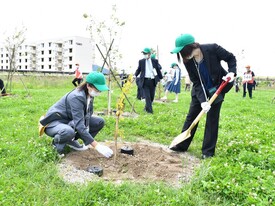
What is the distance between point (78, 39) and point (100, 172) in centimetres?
6214

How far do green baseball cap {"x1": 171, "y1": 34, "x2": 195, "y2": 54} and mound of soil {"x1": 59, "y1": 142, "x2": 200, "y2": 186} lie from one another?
5.26 ft

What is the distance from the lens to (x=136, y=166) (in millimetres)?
3723

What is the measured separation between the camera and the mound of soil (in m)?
3.34

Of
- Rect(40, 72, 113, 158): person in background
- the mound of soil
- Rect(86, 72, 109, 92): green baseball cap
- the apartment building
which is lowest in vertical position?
the mound of soil

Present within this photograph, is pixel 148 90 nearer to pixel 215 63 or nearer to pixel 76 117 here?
pixel 215 63

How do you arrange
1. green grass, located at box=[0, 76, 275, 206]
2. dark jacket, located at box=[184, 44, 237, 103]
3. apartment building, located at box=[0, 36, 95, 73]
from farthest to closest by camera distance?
apartment building, located at box=[0, 36, 95, 73]
dark jacket, located at box=[184, 44, 237, 103]
green grass, located at box=[0, 76, 275, 206]

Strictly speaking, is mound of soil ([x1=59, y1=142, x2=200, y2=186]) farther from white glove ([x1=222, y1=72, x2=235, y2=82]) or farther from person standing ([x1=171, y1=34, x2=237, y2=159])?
white glove ([x1=222, y1=72, x2=235, y2=82])

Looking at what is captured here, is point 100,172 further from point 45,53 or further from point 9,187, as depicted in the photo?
point 45,53

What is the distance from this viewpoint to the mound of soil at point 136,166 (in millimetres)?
3338

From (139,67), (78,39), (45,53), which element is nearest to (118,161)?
(139,67)

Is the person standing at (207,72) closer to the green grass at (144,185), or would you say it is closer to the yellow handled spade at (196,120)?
the yellow handled spade at (196,120)

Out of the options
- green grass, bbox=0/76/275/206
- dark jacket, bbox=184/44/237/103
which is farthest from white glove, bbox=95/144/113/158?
dark jacket, bbox=184/44/237/103

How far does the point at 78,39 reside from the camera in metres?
62.1

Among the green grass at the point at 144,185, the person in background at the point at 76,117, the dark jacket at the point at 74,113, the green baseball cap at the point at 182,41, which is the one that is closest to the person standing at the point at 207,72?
the green baseball cap at the point at 182,41
